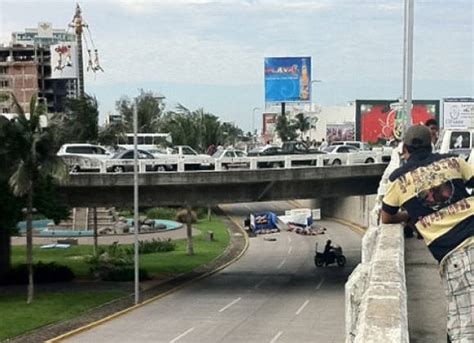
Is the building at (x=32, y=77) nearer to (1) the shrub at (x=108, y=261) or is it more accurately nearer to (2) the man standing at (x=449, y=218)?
(1) the shrub at (x=108, y=261)

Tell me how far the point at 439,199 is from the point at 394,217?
27.8 inches

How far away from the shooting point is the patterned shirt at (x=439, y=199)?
4.86 m

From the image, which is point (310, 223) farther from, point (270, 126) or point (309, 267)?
point (270, 126)

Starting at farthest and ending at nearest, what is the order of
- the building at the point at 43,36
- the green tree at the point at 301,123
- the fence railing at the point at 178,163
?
the building at the point at 43,36, the green tree at the point at 301,123, the fence railing at the point at 178,163

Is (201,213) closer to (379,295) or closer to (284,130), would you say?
(284,130)

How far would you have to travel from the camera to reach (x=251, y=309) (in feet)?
106

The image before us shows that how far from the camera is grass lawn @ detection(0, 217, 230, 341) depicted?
29312mm

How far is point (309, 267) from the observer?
151 ft

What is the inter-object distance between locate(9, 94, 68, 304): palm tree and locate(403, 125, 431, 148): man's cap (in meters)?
27.8

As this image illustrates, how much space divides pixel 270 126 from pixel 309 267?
114866 millimetres

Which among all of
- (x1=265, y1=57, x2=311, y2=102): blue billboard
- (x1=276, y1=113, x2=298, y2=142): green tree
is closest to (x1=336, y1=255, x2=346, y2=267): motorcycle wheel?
(x1=265, y1=57, x2=311, y2=102): blue billboard

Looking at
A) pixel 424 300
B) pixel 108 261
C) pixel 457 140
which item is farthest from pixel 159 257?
pixel 424 300

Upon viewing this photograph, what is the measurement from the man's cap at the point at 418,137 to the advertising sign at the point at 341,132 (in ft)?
387

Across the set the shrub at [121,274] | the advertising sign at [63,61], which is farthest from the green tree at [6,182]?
the advertising sign at [63,61]
